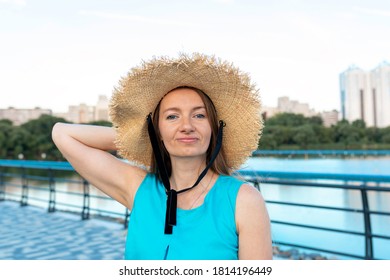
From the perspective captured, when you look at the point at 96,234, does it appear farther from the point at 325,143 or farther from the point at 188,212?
the point at 325,143

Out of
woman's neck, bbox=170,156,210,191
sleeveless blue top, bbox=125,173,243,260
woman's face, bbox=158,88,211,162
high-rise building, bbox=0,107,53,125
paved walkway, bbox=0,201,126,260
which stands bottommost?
paved walkway, bbox=0,201,126,260

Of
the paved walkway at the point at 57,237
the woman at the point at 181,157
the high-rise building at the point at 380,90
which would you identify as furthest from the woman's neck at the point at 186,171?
the high-rise building at the point at 380,90

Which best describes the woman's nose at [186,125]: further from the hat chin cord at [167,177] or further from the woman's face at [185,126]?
the hat chin cord at [167,177]

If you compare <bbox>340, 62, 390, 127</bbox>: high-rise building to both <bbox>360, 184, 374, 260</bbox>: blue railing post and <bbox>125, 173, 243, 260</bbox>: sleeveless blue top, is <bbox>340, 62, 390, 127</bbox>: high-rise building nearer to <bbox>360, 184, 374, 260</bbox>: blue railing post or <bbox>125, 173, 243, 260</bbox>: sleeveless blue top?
<bbox>360, 184, 374, 260</bbox>: blue railing post

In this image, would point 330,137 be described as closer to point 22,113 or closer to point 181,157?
point 181,157

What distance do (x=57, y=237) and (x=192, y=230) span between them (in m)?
4.14

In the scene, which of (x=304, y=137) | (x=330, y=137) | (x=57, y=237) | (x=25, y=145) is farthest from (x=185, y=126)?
(x=330, y=137)

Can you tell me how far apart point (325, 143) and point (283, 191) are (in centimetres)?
3280

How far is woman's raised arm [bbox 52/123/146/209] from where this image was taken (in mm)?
1215

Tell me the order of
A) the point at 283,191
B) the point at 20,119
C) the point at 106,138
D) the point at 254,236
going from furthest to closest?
the point at 20,119 < the point at 283,191 < the point at 106,138 < the point at 254,236

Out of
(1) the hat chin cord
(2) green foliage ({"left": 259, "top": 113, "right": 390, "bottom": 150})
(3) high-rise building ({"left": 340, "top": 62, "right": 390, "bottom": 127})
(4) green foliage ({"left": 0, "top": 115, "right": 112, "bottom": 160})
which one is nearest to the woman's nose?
(1) the hat chin cord

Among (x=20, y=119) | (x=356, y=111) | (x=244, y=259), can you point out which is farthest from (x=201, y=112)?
(x=20, y=119)

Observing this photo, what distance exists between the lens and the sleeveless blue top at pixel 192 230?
98 cm

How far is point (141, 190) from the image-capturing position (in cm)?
115
